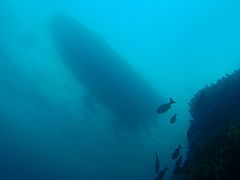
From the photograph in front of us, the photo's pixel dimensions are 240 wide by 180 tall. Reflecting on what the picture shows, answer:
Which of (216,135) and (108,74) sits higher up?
(108,74)

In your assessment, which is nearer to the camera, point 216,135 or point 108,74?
point 216,135

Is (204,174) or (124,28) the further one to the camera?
(124,28)

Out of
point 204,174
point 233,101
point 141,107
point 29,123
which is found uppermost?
point 29,123

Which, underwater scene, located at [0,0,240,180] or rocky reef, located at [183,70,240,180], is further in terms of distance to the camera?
underwater scene, located at [0,0,240,180]

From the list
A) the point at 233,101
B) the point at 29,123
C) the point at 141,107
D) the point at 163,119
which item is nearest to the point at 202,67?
the point at 141,107

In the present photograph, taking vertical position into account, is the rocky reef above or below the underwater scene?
below

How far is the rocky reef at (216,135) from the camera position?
601 centimetres

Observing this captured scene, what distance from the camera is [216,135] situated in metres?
8.57

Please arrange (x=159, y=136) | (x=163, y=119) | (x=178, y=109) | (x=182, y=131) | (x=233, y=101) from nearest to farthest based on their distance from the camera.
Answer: (x=233, y=101)
(x=178, y=109)
(x=163, y=119)
(x=182, y=131)
(x=159, y=136)

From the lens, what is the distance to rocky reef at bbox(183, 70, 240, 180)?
19.7 ft

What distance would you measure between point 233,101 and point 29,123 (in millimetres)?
39909

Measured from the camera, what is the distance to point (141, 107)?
27109 millimetres

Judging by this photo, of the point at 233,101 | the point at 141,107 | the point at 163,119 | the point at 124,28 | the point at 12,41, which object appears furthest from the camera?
the point at 163,119

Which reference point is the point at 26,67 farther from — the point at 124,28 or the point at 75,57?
the point at 124,28
